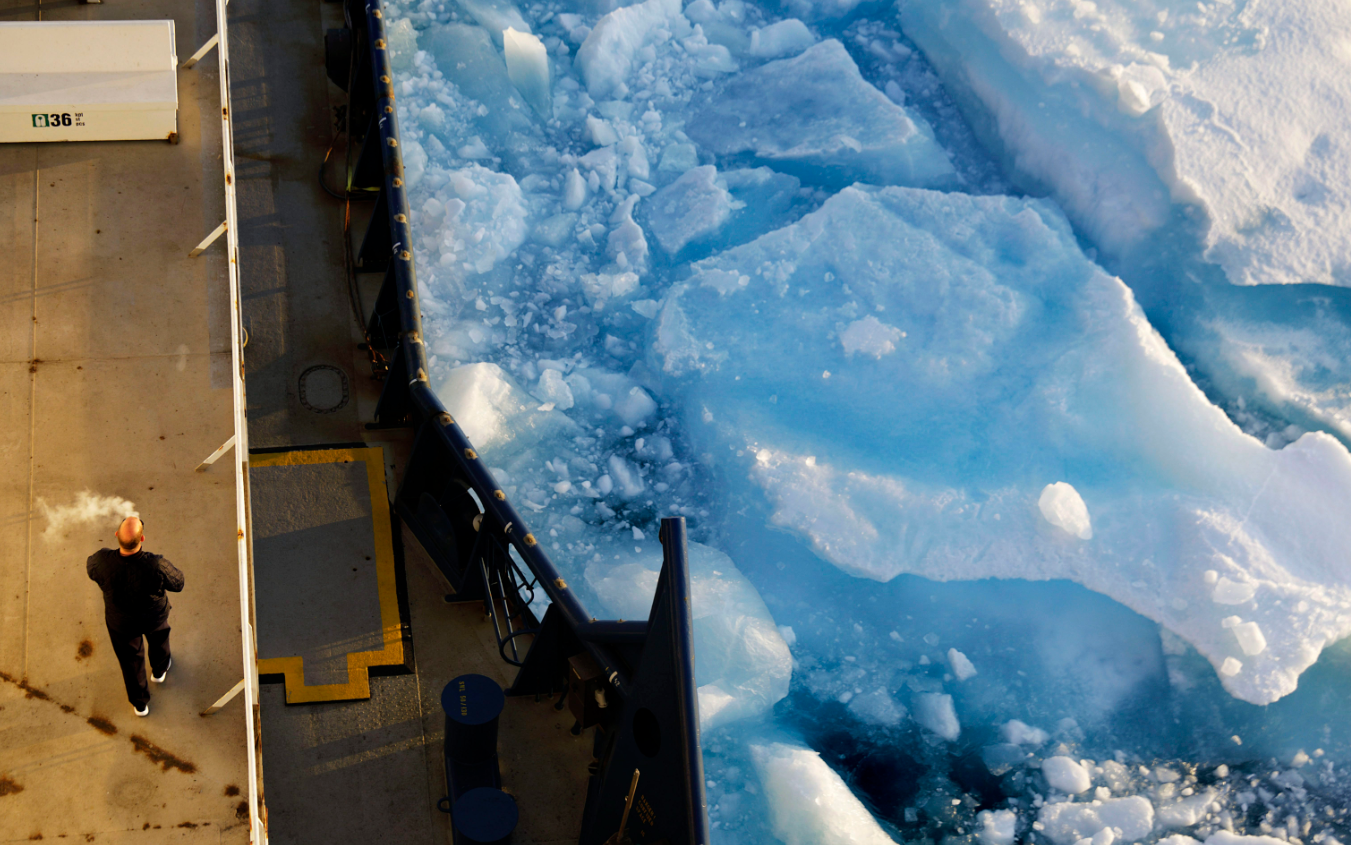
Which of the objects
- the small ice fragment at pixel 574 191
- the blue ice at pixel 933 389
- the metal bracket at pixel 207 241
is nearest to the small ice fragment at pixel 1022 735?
the blue ice at pixel 933 389

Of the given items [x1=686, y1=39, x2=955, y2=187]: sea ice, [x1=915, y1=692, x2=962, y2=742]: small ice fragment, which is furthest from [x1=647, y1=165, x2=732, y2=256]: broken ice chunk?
[x1=915, y1=692, x2=962, y2=742]: small ice fragment

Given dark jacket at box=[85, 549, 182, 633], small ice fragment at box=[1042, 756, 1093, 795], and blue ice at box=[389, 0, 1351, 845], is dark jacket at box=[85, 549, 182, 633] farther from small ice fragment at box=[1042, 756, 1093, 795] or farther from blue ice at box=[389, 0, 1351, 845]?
small ice fragment at box=[1042, 756, 1093, 795]

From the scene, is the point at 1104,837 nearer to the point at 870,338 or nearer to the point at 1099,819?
the point at 1099,819

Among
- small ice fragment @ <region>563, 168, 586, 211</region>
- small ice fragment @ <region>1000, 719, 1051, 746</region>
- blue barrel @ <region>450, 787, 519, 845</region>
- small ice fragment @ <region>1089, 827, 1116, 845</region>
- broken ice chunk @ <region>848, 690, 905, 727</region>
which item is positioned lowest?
broken ice chunk @ <region>848, 690, 905, 727</region>

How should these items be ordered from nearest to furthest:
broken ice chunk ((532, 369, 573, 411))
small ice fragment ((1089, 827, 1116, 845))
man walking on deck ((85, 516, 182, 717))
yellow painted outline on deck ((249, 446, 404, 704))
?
man walking on deck ((85, 516, 182, 717)) → yellow painted outline on deck ((249, 446, 404, 704)) → small ice fragment ((1089, 827, 1116, 845)) → broken ice chunk ((532, 369, 573, 411))

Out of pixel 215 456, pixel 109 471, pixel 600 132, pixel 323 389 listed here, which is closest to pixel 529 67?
pixel 600 132

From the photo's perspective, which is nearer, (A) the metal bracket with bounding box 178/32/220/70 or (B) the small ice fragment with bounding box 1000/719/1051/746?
(A) the metal bracket with bounding box 178/32/220/70

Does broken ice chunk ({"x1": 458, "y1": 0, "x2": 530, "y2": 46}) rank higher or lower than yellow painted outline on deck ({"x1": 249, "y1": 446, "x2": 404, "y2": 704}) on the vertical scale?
higher
